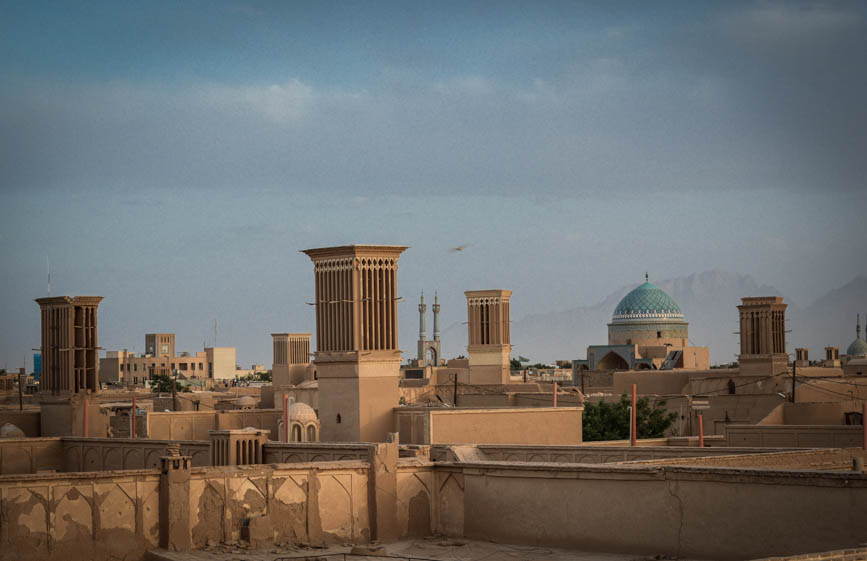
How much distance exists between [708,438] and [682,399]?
932 cm

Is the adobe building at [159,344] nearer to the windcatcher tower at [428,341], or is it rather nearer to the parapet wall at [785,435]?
the windcatcher tower at [428,341]

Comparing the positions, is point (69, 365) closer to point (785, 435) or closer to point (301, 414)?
point (301, 414)

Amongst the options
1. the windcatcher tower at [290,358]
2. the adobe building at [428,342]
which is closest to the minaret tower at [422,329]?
the adobe building at [428,342]

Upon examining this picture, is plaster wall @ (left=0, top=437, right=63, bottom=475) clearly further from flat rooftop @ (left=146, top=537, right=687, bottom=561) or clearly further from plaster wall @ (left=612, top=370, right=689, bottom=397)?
plaster wall @ (left=612, top=370, right=689, bottom=397)

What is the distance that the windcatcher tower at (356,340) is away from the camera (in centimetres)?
2895

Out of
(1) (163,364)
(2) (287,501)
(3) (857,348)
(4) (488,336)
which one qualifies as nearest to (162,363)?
(1) (163,364)

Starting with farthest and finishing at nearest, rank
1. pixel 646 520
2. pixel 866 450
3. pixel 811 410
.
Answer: pixel 811 410 → pixel 866 450 → pixel 646 520

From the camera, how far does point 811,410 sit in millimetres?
34844

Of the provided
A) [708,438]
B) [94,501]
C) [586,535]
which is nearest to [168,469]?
[94,501]

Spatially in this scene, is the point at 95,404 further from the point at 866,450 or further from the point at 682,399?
the point at 866,450

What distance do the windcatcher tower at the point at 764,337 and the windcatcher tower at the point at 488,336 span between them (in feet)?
28.8

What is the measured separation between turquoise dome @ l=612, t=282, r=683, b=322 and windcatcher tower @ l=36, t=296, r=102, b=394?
45.7 m

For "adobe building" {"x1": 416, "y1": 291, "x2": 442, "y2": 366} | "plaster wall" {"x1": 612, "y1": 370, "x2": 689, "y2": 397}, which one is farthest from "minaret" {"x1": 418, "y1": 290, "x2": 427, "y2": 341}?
"plaster wall" {"x1": 612, "y1": 370, "x2": 689, "y2": 397}

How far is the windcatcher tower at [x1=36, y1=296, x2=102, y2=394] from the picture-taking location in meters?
39.1
